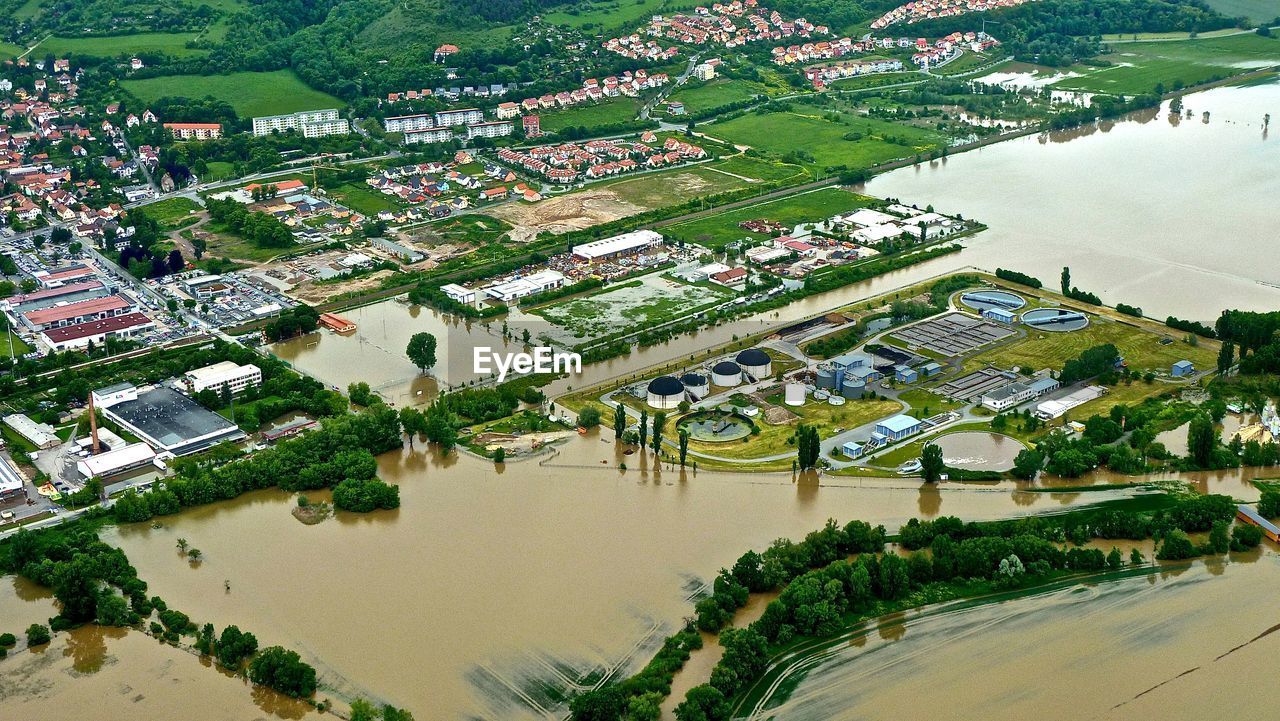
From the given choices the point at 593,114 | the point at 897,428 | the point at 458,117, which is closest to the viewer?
the point at 897,428

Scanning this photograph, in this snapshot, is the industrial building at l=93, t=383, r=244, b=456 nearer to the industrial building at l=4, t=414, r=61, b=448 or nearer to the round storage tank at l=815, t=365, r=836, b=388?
the industrial building at l=4, t=414, r=61, b=448

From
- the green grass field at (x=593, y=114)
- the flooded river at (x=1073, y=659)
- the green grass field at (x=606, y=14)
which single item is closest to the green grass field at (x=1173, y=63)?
the green grass field at (x=593, y=114)

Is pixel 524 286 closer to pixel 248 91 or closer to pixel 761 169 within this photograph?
pixel 761 169

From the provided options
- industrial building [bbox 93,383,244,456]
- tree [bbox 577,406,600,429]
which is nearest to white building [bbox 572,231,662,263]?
tree [bbox 577,406,600,429]

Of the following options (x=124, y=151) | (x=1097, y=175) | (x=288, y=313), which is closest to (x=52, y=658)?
(x=288, y=313)

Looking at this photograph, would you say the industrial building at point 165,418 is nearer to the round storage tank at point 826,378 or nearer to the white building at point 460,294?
the white building at point 460,294

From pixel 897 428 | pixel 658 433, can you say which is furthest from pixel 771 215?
pixel 658 433
